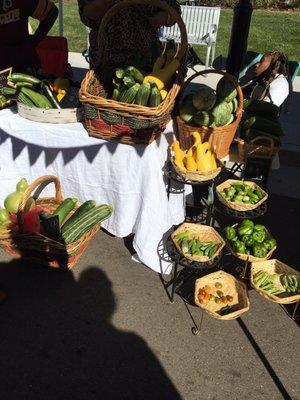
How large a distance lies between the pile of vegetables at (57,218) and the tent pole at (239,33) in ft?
9.82

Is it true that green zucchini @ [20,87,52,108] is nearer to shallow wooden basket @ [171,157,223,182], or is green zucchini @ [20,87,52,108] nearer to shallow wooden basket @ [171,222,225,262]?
shallow wooden basket @ [171,157,223,182]

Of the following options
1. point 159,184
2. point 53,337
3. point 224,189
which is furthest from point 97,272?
point 224,189

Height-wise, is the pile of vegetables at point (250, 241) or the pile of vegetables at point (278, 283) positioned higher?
the pile of vegetables at point (250, 241)

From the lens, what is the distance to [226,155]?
3408mm

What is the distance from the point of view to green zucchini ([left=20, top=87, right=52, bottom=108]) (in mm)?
3279

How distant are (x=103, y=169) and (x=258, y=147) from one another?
4.25 ft

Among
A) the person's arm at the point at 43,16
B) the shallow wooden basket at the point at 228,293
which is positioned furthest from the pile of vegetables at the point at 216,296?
the person's arm at the point at 43,16

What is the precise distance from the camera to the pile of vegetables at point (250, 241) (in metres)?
3.14

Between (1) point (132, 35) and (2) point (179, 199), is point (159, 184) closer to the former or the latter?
(2) point (179, 199)

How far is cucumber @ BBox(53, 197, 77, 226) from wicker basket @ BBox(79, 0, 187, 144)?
2.24ft

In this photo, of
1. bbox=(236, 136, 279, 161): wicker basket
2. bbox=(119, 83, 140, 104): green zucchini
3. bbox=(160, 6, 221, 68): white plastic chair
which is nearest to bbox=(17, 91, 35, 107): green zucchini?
bbox=(119, 83, 140, 104): green zucchini

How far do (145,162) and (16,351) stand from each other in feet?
5.56

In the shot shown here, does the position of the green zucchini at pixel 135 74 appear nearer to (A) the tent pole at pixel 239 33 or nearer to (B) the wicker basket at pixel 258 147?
(B) the wicker basket at pixel 258 147

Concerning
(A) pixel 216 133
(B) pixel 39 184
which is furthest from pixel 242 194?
(B) pixel 39 184
